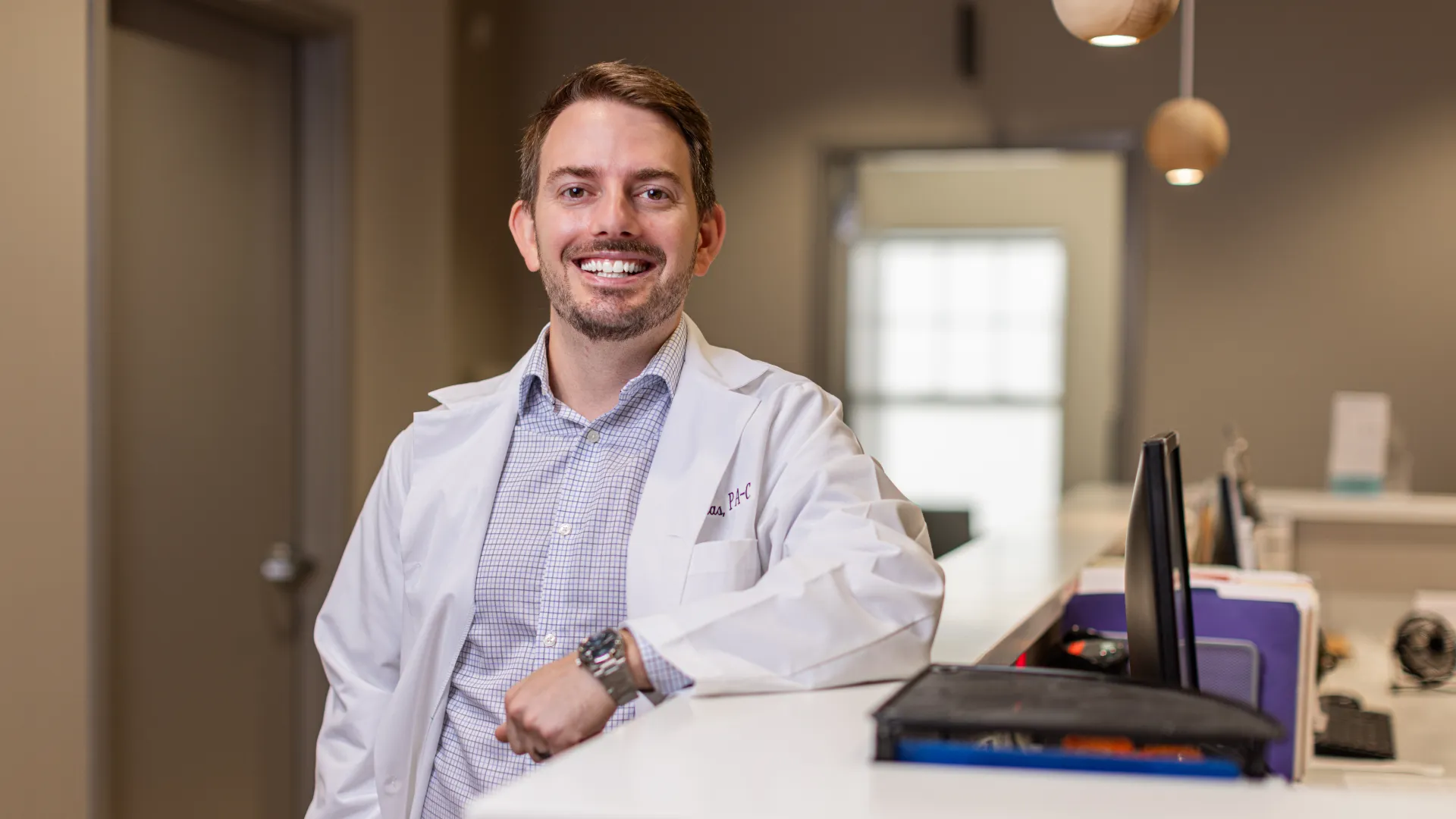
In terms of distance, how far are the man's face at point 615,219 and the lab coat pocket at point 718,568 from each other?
258 mm

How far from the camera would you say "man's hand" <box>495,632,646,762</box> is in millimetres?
1087

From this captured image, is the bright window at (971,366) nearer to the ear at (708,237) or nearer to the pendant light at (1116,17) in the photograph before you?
the pendant light at (1116,17)

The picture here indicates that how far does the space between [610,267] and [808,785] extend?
0.71m

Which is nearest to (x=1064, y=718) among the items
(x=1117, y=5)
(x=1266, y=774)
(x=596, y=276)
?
(x=1266, y=774)

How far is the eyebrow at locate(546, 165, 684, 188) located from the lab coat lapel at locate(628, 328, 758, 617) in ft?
0.63

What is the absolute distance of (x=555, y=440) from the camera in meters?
1.45

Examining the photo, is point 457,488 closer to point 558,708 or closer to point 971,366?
point 558,708

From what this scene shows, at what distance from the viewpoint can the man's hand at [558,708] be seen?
3.57 feet

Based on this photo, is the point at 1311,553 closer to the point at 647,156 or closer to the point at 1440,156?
the point at 1440,156

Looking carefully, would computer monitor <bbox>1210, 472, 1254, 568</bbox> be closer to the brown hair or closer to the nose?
the brown hair

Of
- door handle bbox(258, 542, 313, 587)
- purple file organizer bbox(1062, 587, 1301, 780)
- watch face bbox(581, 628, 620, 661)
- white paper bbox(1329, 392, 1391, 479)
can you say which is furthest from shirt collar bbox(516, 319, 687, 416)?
white paper bbox(1329, 392, 1391, 479)

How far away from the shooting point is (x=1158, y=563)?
3.65 ft

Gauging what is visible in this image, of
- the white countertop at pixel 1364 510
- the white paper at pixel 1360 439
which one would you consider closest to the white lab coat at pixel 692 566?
the white countertop at pixel 1364 510

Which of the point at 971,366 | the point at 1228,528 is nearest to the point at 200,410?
the point at 1228,528
